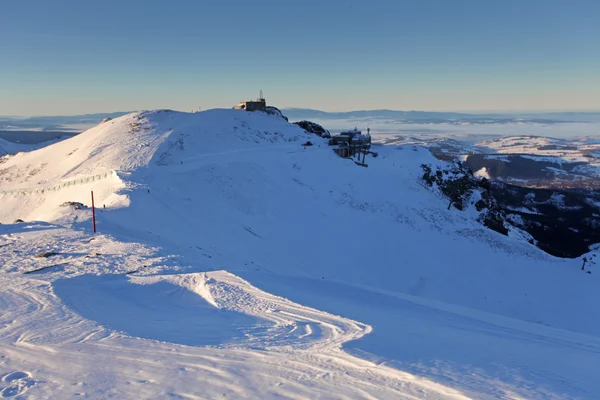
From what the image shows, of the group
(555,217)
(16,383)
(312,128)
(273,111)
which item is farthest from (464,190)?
(16,383)

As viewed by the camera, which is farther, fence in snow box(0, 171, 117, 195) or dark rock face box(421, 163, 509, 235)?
dark rock face box(421, 163, 509, 235)

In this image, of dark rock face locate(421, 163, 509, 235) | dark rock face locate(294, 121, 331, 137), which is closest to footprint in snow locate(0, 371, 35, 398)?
dark rock face locate(421, 163, 509, 235)

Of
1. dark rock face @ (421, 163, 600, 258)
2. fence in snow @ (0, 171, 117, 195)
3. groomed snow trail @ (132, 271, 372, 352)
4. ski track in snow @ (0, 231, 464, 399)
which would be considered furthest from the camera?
dark rock face @ (421, 163, 600, 258)

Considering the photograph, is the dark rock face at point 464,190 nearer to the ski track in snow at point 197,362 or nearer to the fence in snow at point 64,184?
the fence in snow at point 64,184

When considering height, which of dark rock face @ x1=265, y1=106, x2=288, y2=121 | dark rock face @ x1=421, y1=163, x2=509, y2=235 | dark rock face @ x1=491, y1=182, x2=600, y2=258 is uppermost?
dark rock face @ x1=265, y1=106, x2=288, y2=121

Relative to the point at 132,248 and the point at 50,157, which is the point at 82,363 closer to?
the point at 132,248

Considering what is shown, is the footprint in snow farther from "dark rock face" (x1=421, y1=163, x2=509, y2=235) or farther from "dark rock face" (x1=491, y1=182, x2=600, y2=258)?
"dark rock face" (x1=491, y1=182, x2=600, y2=258)

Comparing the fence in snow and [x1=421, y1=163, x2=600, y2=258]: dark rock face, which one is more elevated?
the fence in snow

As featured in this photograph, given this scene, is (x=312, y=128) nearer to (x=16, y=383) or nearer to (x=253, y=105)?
(x=253, y=105)
